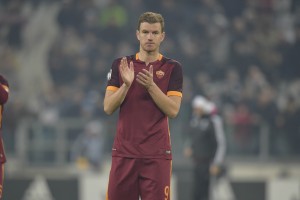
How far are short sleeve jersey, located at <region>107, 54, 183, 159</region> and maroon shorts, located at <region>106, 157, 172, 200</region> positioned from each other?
5cm

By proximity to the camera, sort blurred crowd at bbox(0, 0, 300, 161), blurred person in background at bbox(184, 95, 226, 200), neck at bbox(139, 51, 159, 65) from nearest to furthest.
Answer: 1. neck at bbox(139, 51, 159, 65)
2. blurred person in background at bbox(184, 95, 226, 200)
3. blurred crowd at bbox(0, 0, 300, 161)

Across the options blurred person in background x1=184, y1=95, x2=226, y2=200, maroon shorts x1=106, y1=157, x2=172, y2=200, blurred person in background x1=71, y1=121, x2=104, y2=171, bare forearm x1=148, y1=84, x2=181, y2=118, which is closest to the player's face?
bare forearm x1=148, y1=84, x2=181, y2=118

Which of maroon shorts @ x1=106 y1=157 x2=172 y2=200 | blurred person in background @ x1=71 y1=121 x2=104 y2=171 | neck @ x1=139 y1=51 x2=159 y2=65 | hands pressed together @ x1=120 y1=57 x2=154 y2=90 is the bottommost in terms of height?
blurred person in background @ x1=71 y1=121 x2=104 y2=171

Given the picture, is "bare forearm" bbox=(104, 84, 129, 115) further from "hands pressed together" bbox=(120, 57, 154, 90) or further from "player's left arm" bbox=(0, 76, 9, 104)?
"player's left arm" bbox=(0, 76, 9, 104)

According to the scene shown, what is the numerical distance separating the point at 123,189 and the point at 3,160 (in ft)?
4.46

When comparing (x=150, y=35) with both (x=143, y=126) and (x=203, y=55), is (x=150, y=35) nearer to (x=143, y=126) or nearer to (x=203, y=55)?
(x=143, y=126)

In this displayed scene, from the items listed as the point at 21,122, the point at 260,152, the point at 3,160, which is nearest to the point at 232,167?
the point at 260,152

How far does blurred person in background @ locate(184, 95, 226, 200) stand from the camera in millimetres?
12289

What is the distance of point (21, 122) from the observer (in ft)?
47.5

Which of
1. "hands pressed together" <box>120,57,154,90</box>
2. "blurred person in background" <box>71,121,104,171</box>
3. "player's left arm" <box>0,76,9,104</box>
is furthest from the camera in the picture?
"blurred person in background" <box>71,121,104,171</box>

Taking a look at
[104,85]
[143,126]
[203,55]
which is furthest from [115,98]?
[203,55]

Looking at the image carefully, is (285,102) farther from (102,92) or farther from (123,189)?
(123,189)

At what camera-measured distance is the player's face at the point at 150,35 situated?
18.2 ft

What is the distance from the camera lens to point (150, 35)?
5.55m
